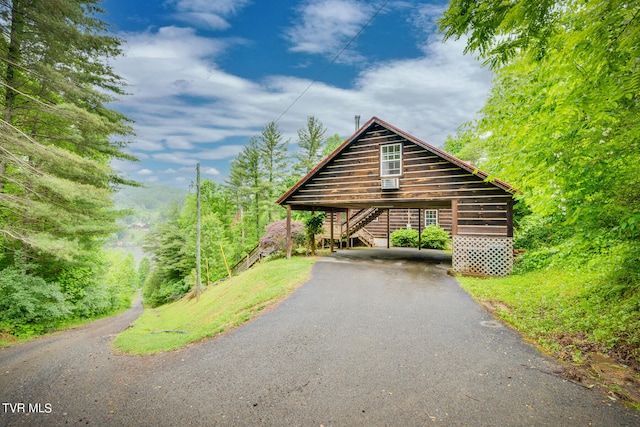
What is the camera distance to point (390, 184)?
1304 centimetres

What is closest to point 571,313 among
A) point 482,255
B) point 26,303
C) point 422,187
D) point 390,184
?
point 482,255

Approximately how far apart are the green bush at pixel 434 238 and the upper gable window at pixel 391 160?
11.1 metres

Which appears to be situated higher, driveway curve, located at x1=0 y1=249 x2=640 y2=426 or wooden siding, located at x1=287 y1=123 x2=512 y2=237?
wooden siding, located at x1=287 y1=123 x2=512 y2=237

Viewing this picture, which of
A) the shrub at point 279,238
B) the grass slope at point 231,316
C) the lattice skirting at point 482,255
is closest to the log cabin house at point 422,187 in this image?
the lattice skirting at point 482,255

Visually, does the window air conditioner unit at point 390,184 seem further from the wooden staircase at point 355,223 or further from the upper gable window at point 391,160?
the wooden staircase at point 355,223

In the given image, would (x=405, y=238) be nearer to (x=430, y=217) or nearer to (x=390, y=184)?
(x=430, y=217)

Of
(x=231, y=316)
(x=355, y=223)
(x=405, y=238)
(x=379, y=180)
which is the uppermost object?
(x=379, y=180)

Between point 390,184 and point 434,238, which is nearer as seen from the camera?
point 390,184

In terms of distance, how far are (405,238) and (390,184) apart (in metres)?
12.1

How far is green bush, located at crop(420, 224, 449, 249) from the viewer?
22.3 meters

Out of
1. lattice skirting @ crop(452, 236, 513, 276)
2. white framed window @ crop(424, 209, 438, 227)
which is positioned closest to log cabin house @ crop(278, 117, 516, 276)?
lattice skirting @ crop(452, 236, 513, 276)

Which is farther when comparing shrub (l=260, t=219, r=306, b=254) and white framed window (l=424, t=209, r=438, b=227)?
white framed window (l=424, t=209, r=438, b=227)

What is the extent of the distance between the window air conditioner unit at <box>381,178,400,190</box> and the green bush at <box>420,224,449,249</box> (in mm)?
11203

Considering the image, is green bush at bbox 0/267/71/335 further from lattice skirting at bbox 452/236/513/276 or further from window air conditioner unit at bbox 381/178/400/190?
lattice skirting at bbox 452/236/513/276
